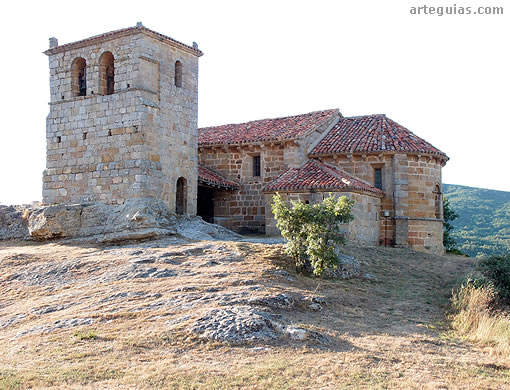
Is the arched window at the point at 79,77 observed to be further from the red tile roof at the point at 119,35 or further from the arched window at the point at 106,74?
the arched window at the point at 106,74

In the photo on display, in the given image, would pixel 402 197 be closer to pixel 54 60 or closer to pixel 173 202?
pixel 173 202

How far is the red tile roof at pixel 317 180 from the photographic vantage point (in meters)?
24.9

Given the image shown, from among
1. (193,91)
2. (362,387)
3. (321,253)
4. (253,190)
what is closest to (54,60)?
(193,91)

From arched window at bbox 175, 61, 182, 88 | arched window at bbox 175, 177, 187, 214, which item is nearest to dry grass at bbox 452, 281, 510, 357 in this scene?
arched window at bbox 175, 177, 187, 214

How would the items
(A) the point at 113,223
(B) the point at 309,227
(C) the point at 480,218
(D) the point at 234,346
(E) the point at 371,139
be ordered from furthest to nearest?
1. (C) the point at 480,218
2. (E) the point at 371,139
3. (A) the point at 113,223
4. (B) the point at 309,227
5. (D) the point at 234,346

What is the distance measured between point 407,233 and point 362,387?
53.7ft

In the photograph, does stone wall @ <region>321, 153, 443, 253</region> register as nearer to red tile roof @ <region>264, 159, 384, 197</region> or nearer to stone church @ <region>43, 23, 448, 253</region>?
stone church @ <region>43, 23, 448, 253</region>

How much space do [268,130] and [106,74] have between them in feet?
26.4

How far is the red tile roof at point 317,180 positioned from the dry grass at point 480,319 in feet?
24.2

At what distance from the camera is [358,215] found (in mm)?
25203

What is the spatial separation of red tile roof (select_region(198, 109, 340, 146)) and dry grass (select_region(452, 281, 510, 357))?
11959mm

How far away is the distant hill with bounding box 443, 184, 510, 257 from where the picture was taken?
5081cm

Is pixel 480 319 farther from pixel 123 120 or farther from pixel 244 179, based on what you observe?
pixel 244 179

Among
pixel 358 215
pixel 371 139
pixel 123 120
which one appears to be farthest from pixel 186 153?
pixel 371 139
